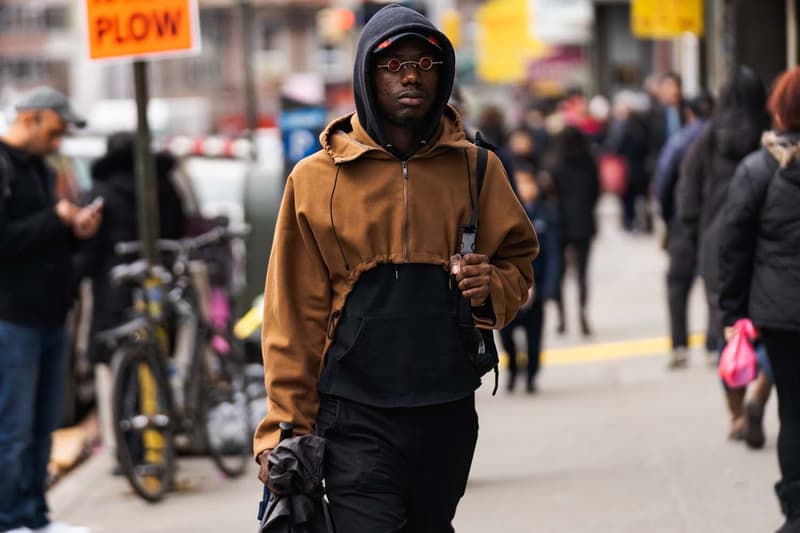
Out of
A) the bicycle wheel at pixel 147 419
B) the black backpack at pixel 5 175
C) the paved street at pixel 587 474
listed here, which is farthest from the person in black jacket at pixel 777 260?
the bicycle wheel at pixel 147 419

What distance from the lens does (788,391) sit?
19.7 ft

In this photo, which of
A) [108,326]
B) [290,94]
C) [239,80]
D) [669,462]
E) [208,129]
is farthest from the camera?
[239,80]

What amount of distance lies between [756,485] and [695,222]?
214 cm

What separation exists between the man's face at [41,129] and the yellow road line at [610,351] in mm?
5956

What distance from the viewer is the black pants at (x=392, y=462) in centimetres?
420

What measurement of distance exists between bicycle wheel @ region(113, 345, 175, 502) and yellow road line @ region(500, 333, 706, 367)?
15.3 ft

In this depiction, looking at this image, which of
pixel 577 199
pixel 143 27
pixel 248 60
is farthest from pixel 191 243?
pixel 248 60

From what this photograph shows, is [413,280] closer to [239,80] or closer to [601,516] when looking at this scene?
[601,516]

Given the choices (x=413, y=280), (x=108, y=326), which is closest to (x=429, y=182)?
(x=413, y=280)

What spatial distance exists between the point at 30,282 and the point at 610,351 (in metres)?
6.74

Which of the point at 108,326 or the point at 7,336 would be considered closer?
the point at 7,336

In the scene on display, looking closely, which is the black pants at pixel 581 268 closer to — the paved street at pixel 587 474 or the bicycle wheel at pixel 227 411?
the paved street at pixel 587 474

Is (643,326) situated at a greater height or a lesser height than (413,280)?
lesser

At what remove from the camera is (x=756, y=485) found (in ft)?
25.3
